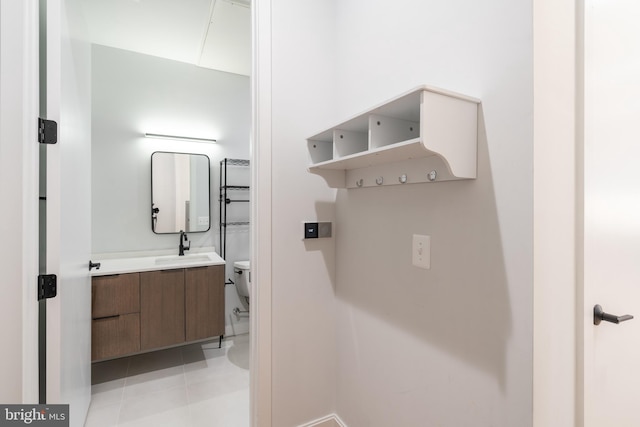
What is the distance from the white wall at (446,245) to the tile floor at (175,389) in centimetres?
91

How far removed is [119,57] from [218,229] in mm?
1744

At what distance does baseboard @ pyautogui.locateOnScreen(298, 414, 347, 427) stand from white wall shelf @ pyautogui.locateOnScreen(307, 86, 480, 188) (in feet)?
4.15

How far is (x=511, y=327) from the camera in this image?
81 cm

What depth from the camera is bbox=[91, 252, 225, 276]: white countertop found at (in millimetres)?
2209

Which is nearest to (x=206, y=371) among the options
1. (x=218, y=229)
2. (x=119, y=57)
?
(x=218, y=229)

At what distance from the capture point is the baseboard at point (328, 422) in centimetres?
155

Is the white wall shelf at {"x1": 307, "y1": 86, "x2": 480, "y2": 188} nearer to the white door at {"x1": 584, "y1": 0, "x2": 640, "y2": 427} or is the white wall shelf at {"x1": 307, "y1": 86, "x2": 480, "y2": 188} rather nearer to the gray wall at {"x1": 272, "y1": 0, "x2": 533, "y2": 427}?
the gray wall at {"x1": 272, "y1": 0, "x2": 533, "y2": 427}

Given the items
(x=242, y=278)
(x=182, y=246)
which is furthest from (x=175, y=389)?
(x=182, y=246)

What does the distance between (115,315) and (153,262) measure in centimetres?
50

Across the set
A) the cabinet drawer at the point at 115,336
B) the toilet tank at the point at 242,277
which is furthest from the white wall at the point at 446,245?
the cabinet drawer at the point at 115,336

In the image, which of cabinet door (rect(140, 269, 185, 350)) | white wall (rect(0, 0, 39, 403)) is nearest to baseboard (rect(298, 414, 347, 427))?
white wall (rect(0, 0, 39, 403))

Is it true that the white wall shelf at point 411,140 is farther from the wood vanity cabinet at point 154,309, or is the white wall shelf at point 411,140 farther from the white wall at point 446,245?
the wood vanity cabinet at point 154,309

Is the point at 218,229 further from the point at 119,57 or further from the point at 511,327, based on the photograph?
the point at 511,327

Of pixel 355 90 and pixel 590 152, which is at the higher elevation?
pixel 355 90
